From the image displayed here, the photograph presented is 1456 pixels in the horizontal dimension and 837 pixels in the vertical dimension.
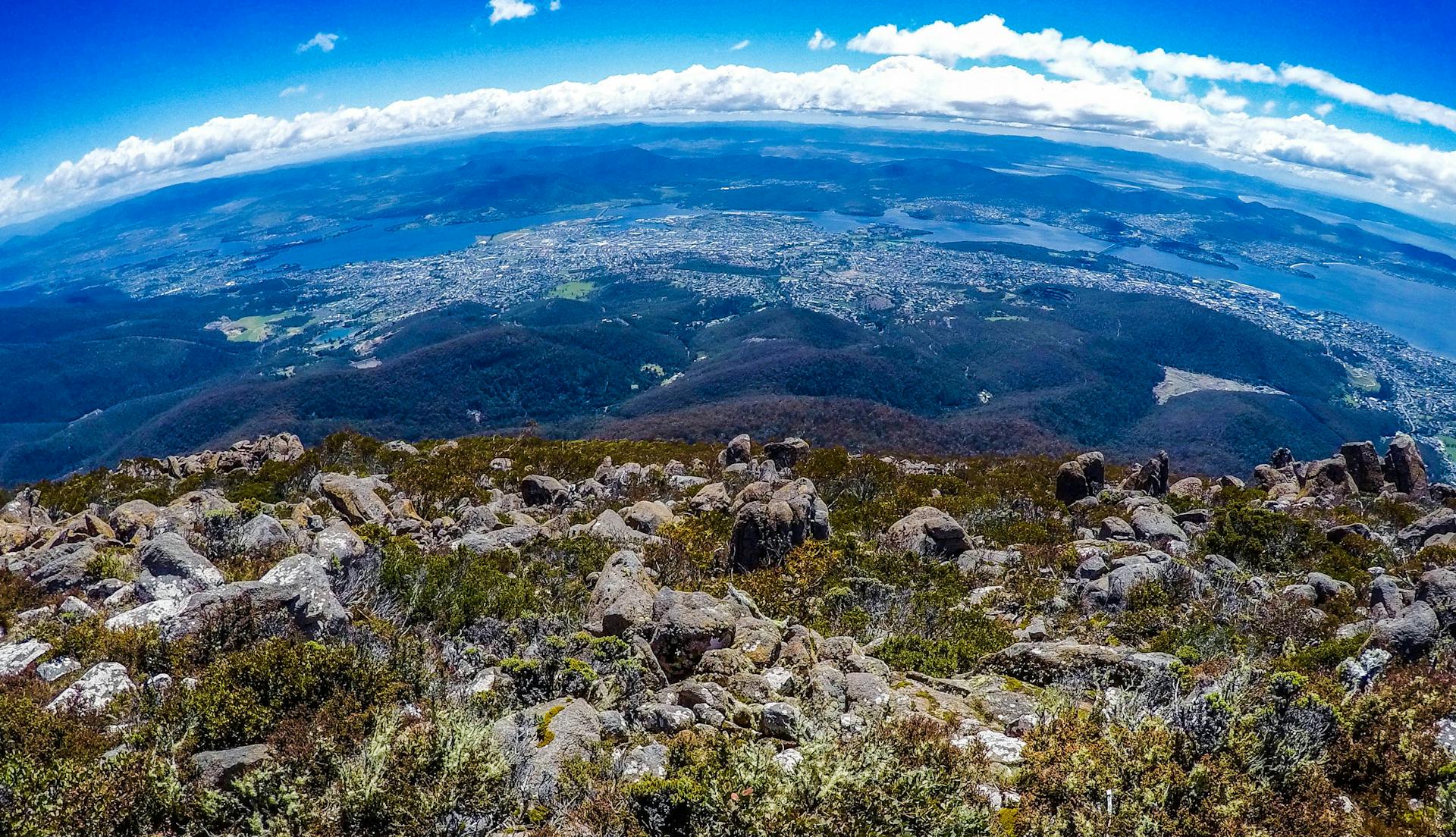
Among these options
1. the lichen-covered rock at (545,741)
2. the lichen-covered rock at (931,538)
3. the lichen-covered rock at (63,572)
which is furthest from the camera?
the lichen-covered rock at (931,538)

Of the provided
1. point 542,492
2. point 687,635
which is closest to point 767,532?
point 687,635

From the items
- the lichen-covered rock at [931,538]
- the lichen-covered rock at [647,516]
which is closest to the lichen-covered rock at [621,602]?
the lichen-covered rock at [647,516]

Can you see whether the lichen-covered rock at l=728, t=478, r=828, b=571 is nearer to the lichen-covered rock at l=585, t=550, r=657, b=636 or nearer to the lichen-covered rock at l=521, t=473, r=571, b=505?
the lichen-covered rock at l=585, t=550, r=657, b=636

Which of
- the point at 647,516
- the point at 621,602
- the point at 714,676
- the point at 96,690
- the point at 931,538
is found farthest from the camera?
the point at 647,516

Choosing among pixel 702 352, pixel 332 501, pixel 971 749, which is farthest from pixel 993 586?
pixel 702 352

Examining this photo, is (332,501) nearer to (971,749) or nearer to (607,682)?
(607,682)

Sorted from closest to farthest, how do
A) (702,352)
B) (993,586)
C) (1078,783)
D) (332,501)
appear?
(1078,783)
(993,586)
(332,501)
(702,352)

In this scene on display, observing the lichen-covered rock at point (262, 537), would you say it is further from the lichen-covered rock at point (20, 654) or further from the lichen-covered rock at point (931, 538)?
the lichen-covered rock at point (931, 538)

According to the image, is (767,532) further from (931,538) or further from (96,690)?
(96,690)
